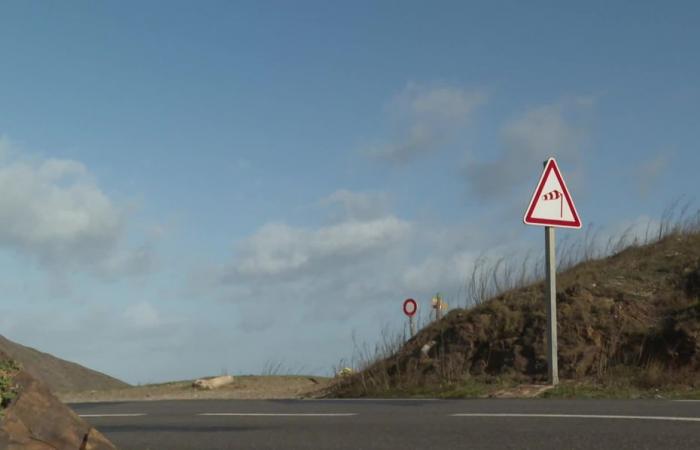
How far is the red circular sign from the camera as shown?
24547mm

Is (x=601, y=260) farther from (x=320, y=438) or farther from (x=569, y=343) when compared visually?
(x=320, y=438)

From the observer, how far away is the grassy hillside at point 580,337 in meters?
15.9

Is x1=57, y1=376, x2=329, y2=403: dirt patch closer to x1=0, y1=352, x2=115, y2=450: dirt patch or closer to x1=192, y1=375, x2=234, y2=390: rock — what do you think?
x1=192, y1=375, x2=234, y2=390: rock

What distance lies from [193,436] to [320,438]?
1.57 m

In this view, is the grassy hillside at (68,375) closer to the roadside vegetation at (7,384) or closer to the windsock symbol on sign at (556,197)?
the windsock symbol on sign at (556,197)

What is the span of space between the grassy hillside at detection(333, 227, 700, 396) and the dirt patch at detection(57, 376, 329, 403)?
10.1 feet

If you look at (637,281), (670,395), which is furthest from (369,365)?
(670,395)

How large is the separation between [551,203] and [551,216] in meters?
0.22

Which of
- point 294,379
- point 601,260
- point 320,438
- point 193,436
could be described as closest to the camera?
point 320,438

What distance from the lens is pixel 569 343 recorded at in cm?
1695

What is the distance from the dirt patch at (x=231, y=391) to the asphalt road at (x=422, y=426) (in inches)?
351

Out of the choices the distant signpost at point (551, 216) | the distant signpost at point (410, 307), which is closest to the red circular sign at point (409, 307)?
the distant signpost at point (410, 307)

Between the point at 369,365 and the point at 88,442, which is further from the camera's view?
the point at 369,365

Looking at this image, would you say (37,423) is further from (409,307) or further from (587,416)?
(409,307)
